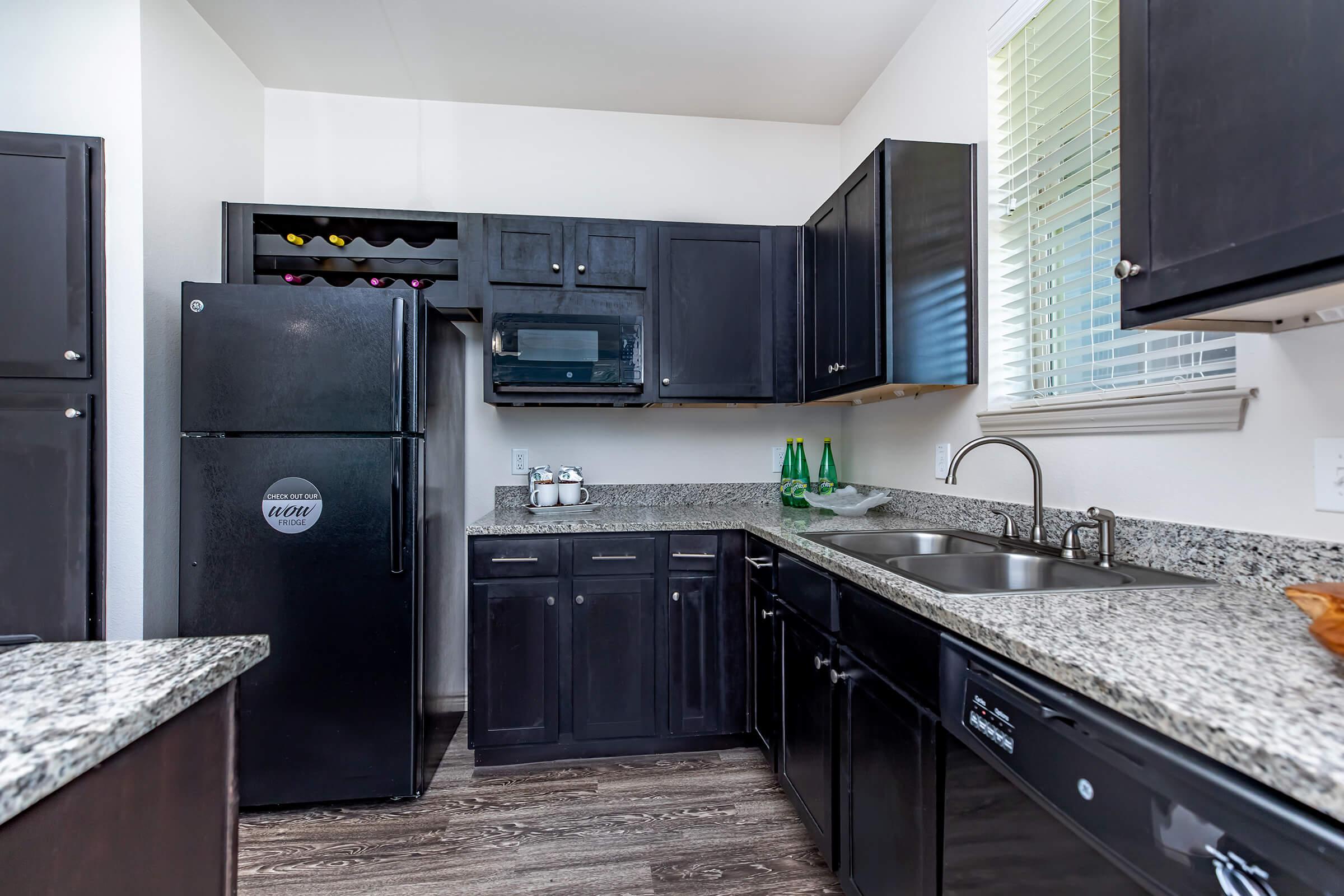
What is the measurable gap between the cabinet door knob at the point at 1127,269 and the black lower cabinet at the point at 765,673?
1.33 m

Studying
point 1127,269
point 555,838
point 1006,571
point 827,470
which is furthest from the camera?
point 827,470

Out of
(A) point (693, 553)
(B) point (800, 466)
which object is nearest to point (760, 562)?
(A) point (693, 553)

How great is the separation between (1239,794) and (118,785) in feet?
3.43

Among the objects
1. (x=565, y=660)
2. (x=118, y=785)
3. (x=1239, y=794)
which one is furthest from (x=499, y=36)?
(x=1239, y=794)

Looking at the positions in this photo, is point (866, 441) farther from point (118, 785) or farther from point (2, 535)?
point (2, 535)

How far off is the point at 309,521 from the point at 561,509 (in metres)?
0.95

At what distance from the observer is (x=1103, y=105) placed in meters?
1.43

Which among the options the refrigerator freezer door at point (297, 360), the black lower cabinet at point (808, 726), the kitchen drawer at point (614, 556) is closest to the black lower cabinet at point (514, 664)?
the kitchen drawer at point (614, 556)

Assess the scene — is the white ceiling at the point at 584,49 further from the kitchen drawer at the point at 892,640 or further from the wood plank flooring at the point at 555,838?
the wood plank flooring at the point at 555,838

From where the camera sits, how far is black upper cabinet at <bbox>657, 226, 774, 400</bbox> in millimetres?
2477

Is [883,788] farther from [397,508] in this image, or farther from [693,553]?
[397,508]

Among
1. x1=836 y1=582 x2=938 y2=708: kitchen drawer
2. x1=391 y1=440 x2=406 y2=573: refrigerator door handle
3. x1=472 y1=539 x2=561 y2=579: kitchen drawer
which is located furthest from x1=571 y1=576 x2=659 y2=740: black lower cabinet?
x1=836 y1=582 x2=938 y2=708: kitchen drawer

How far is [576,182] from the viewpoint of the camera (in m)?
2.79

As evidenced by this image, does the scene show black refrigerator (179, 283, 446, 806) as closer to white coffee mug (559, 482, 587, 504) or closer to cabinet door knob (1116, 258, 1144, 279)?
white coffee mug (559, 482, 587, 504)
